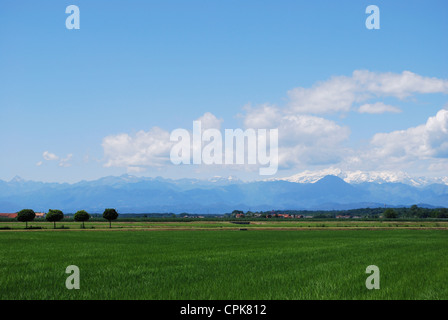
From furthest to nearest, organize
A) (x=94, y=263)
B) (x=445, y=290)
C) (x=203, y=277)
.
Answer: (x=94, y=263) < (x=203, y=277) < (x=445, y=290)

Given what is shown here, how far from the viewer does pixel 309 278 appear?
71.4 ft

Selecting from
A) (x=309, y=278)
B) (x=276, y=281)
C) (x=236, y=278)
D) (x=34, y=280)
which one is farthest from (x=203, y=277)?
Result: (x=34, y=280)

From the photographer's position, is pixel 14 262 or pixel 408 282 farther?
pixel 14 262

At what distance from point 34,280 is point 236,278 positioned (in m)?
10.7
